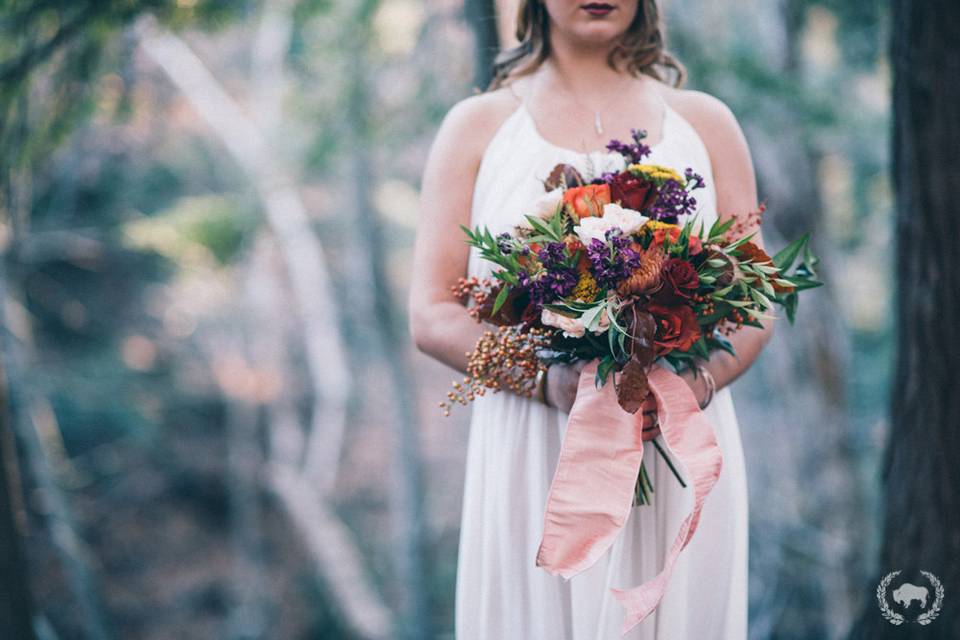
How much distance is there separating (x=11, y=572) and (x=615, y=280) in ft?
7.71

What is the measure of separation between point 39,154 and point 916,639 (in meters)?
4.14

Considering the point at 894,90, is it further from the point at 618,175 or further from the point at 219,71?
the point at 219,71

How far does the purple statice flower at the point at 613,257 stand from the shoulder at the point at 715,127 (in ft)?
2.14

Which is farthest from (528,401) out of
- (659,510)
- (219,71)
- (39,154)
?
(219,71)

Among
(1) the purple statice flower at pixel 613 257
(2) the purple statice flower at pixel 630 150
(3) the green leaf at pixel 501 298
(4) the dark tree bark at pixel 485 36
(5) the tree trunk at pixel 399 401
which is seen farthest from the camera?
(5) the tree trunk at pixel 399 401

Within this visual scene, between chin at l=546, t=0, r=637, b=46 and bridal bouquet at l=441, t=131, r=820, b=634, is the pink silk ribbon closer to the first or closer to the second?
bridal bouquet at l=441, t=131, r=820, b=634

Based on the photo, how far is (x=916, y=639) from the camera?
2607mm

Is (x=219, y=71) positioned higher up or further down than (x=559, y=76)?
higher up

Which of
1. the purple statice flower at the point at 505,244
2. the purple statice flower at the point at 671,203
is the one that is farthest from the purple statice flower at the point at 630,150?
the purple statice flower at the point at 505,244

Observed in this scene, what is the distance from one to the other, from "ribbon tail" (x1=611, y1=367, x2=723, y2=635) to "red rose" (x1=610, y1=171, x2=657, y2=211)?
367 mm

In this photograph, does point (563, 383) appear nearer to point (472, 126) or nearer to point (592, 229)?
point (592, 229)

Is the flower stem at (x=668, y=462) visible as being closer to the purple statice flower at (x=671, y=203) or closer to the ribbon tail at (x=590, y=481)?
the ribbon tail at (x=590, y=481)

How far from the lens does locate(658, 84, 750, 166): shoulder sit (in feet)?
7.03

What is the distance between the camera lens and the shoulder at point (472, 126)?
2.09 metres
